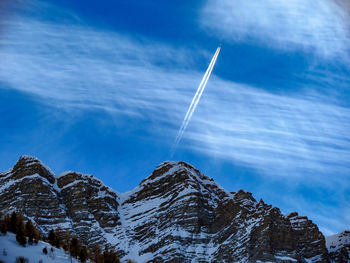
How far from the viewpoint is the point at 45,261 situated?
8012cm

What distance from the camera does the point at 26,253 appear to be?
80062 mm

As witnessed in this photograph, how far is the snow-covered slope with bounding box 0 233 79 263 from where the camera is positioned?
245ft

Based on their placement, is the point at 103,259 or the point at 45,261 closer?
the point at 45,261

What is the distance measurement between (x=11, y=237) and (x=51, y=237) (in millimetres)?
29990

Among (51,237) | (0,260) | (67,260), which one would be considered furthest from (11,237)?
(51,237)

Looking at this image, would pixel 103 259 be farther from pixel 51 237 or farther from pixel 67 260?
pixel 67 260

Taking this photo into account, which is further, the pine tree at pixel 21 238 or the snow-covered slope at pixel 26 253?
the pine tree at pixel 21 238

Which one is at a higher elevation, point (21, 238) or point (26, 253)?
point (21, 238)

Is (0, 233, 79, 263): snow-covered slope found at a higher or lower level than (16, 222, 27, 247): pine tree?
lower

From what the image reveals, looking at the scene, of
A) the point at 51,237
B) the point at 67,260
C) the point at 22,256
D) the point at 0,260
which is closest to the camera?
the point at 0,260

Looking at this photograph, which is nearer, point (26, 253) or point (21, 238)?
point (26, 253)

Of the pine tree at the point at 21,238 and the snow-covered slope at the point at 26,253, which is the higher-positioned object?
the pine tree at the point at 21,238

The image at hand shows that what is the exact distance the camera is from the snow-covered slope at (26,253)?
74.5 metres

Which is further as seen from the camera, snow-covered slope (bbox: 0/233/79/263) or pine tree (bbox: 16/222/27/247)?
pine tree (bbox: 16/222/27/247)
